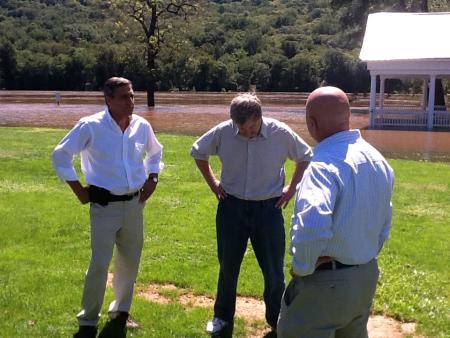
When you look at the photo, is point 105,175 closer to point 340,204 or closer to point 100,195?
point 100,195

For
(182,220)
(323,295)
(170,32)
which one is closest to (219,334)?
(323,295)

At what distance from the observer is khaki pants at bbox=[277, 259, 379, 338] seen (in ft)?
9.62

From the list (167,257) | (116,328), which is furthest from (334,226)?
(167,257)

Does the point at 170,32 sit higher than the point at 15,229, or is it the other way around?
the point at 170,32

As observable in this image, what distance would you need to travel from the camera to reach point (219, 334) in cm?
Result: 480

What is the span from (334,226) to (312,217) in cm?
16

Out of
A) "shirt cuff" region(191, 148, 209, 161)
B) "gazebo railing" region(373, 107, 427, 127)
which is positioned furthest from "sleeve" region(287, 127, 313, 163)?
"gazebo railing" region(373, 107, 427, 127)

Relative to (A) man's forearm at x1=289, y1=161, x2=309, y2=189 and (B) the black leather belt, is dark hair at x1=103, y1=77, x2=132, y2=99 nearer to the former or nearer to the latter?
(B) the black leather belt

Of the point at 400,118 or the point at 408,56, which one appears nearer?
the point at 408,56

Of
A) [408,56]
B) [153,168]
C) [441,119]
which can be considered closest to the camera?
[153,168]

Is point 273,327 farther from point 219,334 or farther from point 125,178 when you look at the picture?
point 125,178

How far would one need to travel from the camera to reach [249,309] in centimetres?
542

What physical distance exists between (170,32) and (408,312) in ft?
119

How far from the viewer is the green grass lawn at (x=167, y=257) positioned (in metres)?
5.15
